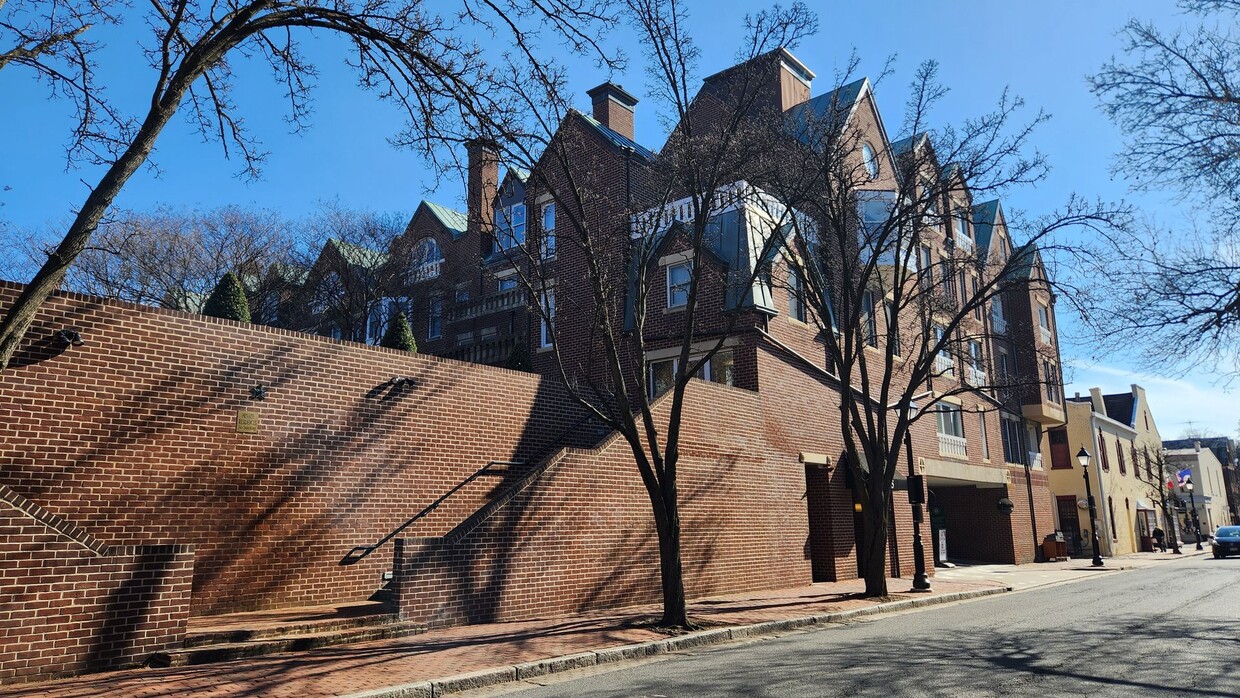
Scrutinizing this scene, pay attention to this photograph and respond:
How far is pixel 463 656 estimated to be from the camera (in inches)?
344

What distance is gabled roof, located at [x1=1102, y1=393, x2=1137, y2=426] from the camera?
2237 inches

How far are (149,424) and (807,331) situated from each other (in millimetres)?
15910

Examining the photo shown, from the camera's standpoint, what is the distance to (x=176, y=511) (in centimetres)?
1009

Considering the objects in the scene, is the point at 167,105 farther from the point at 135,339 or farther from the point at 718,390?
the point at 718,390

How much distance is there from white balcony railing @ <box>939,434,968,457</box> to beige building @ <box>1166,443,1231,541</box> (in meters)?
53.7

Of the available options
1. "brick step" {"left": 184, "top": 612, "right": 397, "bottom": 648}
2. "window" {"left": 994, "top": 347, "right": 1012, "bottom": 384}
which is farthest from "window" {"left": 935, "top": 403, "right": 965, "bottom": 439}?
"brick step" {"left": 184, "top": 612, "right": 397, "bottom": 648}

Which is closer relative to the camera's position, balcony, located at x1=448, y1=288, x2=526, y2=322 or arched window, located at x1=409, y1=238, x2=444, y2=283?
balcony, located at x1=448, y1=288, x2=526, y2=322

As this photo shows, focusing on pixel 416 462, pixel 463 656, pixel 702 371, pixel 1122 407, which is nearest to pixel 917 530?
pixel 702 371

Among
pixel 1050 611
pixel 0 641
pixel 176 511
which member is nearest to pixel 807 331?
pixel 1050 611

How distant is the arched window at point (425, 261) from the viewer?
28931mm

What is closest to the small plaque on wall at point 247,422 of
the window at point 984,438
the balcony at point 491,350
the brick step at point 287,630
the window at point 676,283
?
the brick step at point 287,630

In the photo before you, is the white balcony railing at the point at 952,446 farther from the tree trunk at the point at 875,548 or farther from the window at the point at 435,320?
the window at the point at 435,320

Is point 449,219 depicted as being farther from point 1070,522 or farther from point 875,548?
point 1070,522

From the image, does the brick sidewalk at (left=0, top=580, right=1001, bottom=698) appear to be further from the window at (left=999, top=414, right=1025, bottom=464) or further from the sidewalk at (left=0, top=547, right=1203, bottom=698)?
the window at (left=999, top=414, right=1025, bottom=464)
